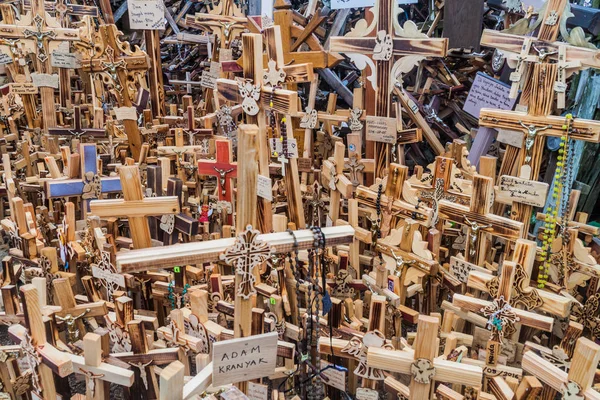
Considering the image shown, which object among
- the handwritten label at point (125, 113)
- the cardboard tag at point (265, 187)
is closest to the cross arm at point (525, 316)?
the cardboard tag at point (265, 187)

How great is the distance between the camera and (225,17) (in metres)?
5.46

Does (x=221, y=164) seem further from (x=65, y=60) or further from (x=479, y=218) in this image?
(x=65, y=60)

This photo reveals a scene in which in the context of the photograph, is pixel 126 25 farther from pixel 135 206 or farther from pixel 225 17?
pixel 135 206

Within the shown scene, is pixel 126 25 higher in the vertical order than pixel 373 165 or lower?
higher

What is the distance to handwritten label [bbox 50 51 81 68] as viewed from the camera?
5105 mm

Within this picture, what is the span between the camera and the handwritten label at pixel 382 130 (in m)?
3.58

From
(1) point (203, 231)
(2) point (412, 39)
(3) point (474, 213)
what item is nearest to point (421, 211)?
(3) point (474, 213)

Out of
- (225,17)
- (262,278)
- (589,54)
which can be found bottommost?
(262,278)

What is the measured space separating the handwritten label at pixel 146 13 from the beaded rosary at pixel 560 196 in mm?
4086

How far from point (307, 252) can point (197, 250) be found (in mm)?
1218

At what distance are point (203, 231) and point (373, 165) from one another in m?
1.22

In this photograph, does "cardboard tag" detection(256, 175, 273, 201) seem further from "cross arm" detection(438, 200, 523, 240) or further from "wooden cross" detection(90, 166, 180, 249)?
"cross arm" detection(438, 200, 523, 240)

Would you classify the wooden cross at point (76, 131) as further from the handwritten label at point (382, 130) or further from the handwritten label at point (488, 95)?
the handwritten label at point (488, 95)

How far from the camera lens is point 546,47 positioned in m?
3.13
